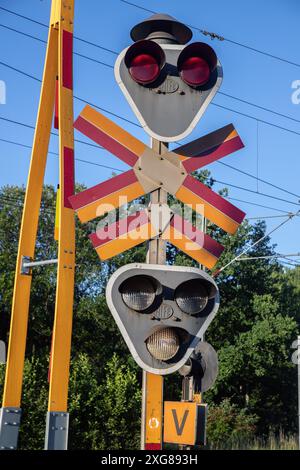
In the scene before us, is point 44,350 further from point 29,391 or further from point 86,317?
point 29,391

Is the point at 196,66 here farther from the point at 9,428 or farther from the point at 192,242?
the point at 9,428

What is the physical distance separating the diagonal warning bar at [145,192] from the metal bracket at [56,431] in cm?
147

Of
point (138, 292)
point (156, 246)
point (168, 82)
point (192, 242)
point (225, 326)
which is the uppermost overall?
point (225, 326)

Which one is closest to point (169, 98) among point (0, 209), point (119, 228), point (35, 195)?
point (119, 228)

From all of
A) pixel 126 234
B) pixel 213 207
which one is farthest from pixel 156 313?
pixel 213 207

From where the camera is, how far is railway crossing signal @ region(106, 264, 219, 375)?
4023 millimetres

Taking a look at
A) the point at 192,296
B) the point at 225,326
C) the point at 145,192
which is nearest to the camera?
the point at 192,296

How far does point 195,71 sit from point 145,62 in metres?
0.37

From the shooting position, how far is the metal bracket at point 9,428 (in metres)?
5.24

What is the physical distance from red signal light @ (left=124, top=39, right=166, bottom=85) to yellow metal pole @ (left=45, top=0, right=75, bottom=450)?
3.84ft

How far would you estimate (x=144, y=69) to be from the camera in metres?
4.61

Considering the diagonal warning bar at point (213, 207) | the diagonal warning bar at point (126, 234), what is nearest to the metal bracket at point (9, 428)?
the diagonal warning bar at point (126, 234)

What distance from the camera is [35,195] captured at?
5988 mm

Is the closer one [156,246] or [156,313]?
[156,313]
